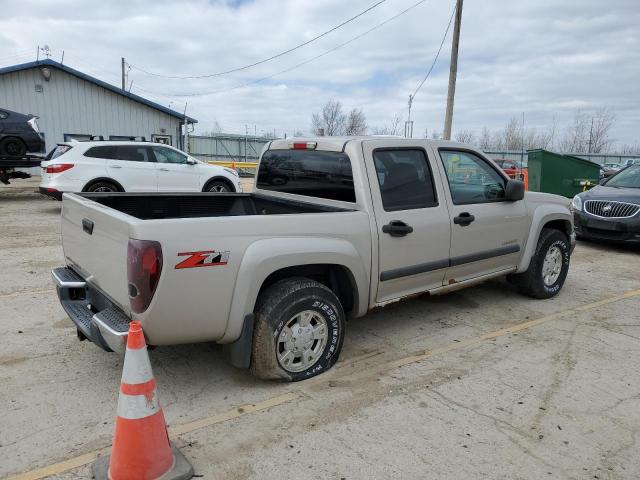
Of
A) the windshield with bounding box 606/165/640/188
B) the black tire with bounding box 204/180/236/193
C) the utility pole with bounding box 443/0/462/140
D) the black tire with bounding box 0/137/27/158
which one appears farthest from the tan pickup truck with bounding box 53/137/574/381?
the utility pole with bounding box 443/0/462/140

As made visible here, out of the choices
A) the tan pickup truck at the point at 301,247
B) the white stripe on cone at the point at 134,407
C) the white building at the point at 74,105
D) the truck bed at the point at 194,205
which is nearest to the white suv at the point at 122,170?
the truck bed at the point at 194,205

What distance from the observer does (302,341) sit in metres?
3.52

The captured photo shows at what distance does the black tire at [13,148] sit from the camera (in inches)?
514

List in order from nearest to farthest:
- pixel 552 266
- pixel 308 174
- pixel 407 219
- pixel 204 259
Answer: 1. pixel 204 259
2. pixel 407 219
3. pixel 308 174
4. pixel 552 266

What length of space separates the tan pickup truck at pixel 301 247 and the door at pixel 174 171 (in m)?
7.40

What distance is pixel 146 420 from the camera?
2.44 m

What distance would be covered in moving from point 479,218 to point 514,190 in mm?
551

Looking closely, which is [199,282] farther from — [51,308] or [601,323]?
[601,323]

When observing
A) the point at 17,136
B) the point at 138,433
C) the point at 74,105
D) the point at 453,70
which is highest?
the point at 453,70

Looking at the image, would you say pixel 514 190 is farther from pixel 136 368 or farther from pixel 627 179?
pixel 627 179

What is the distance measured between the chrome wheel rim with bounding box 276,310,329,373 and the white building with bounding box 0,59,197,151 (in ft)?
57.9

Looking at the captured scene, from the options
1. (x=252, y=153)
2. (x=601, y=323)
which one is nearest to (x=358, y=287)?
(x=601, y=323)

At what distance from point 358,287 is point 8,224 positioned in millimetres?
8995

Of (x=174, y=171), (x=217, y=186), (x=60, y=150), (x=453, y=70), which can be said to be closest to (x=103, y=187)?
(x=60, y=150)
